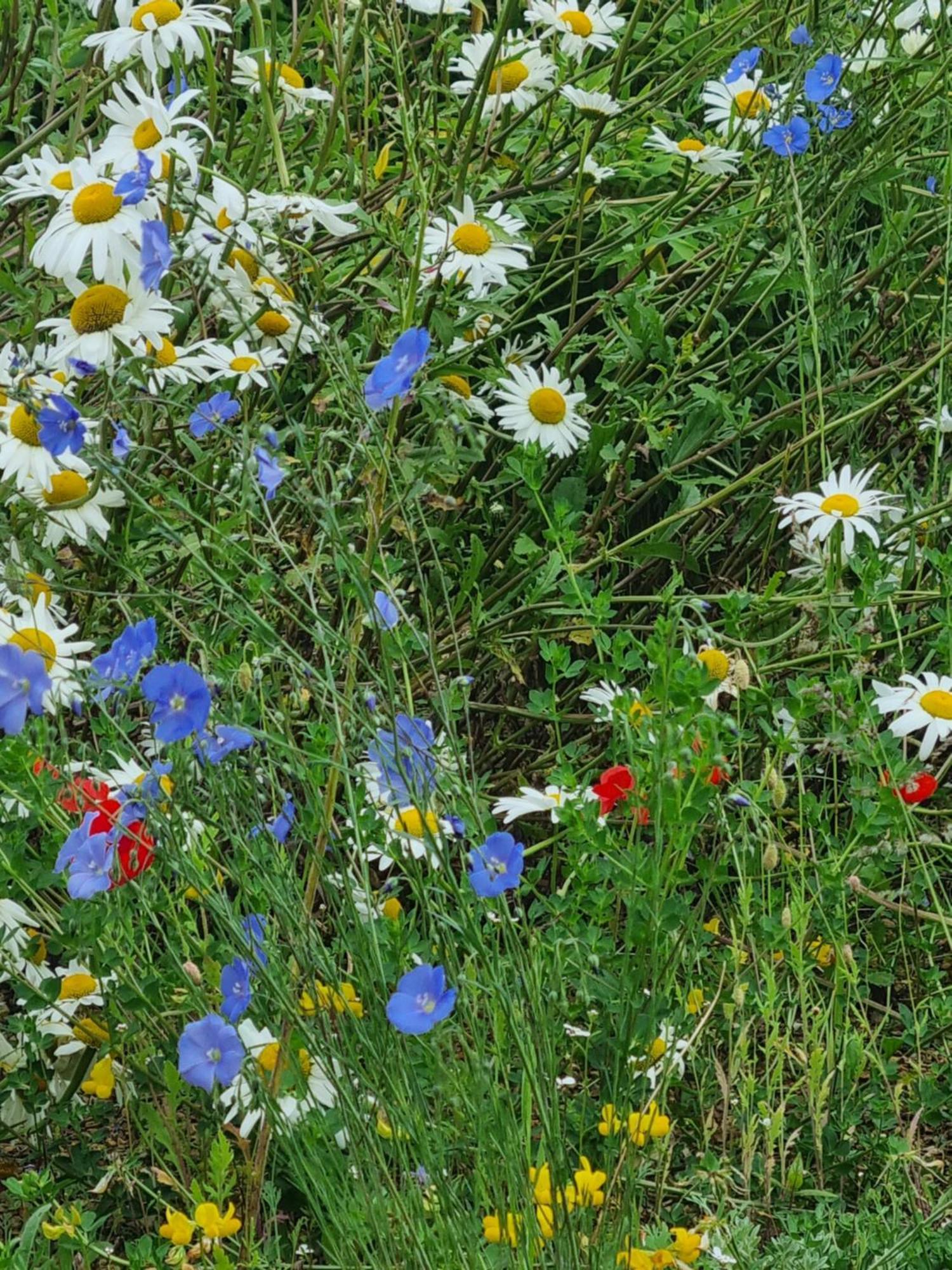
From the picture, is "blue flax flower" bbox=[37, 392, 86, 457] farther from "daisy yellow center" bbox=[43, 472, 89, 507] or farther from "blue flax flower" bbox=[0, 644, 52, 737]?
"daisy yellow center" bbox=[43, 472, 89, 507]

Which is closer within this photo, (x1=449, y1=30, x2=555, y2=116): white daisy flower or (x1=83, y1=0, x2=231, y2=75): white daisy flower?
(x1=83, y1=0, x2=231, y2=75): white daisy flower

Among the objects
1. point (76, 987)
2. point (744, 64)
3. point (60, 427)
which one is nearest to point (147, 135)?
point (60, 427)

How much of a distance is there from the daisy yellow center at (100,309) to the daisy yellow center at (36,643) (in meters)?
0.34

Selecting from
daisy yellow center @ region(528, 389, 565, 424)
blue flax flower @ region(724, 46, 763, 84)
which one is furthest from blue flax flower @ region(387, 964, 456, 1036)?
blue flax flower @ region(724, 46, 763, 84)

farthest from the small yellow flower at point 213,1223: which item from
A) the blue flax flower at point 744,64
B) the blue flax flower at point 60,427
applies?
the blue flax flower at point 744,64

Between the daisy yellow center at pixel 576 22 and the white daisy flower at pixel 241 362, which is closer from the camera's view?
the white daisy flower at pixel 241 362

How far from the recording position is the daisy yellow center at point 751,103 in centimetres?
254

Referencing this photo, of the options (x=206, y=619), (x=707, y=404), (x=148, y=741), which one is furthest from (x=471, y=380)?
(x=148, y=741)

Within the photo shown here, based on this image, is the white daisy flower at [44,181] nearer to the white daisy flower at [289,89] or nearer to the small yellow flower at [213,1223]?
the white daisy flower at [289,89]

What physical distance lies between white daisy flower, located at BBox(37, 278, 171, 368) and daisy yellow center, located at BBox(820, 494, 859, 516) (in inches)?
34.3

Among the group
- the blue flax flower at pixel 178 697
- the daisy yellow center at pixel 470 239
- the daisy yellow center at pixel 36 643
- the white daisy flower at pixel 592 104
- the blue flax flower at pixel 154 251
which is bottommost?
the blue flax flower at pixel 178 697

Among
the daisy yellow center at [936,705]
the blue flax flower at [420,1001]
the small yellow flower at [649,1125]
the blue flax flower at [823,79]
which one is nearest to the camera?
the blue flax flower at [420,1001]

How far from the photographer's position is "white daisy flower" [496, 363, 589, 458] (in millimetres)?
2352

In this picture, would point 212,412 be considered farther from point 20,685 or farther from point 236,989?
point 236,989
